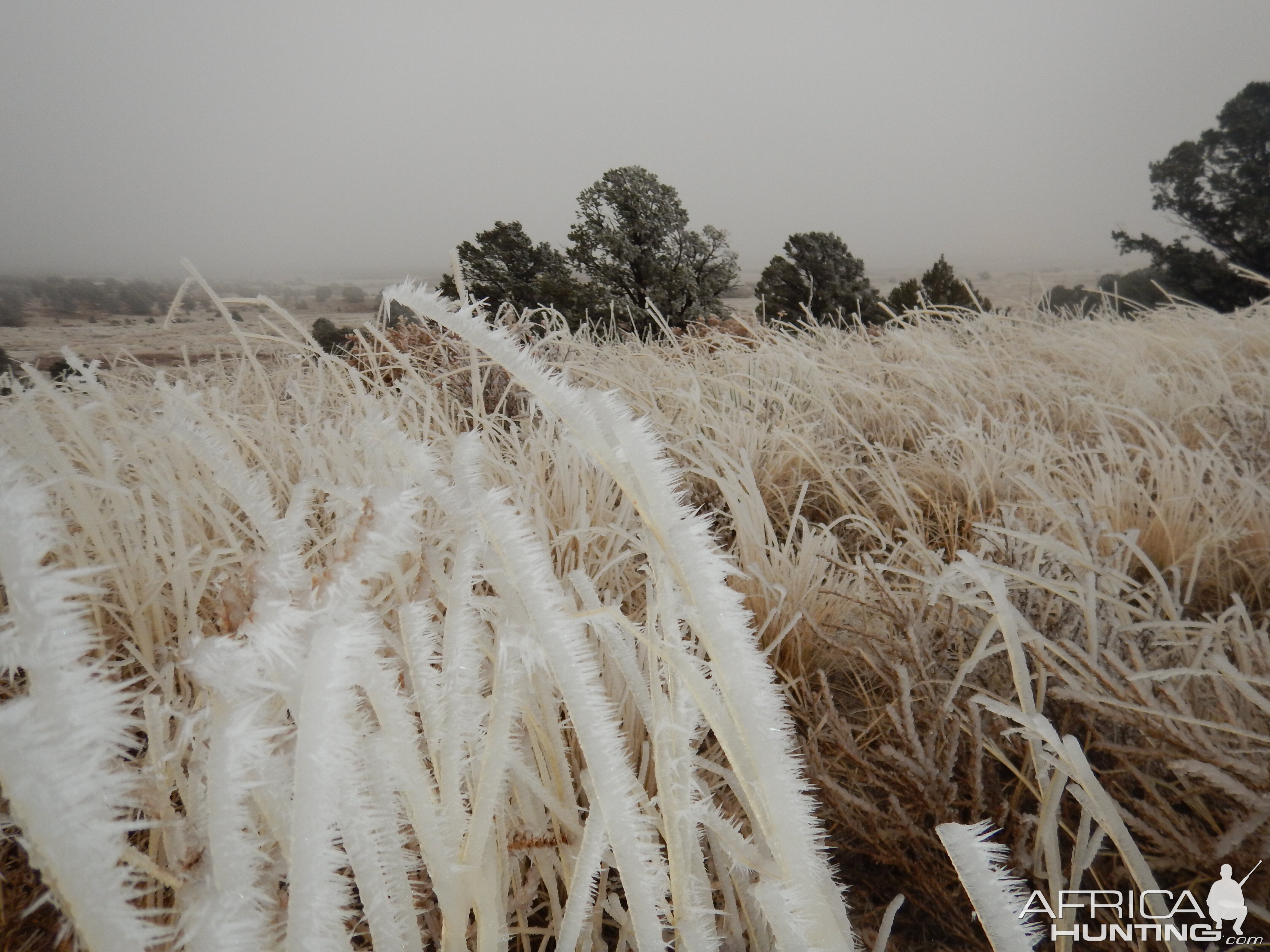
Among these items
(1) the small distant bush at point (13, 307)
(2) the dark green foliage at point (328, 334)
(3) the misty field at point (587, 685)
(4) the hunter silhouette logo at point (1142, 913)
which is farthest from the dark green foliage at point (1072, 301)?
(1) the small distant bush at point (13, 307)

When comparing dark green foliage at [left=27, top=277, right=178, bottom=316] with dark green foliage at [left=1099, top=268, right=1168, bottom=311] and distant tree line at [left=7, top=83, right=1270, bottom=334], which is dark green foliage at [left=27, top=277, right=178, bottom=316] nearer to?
distant tree line at [left=7, top=83, right=1270, bottom=334]

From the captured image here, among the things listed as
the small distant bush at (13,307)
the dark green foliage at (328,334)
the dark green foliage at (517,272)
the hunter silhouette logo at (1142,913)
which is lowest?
the hunter silhouette logo at (1142,913)

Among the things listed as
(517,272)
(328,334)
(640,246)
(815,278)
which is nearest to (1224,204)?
(815,278)

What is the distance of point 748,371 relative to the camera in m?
1.75

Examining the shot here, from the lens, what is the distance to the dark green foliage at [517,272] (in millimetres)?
4152

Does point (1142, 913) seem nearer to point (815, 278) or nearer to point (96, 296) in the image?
point (96, 296)

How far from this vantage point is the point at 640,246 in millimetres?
4855

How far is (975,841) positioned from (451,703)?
219 mm

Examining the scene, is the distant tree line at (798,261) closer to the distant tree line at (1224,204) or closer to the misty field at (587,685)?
the distant tree line at (1224,204)

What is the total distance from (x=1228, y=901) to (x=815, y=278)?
16.4 feet

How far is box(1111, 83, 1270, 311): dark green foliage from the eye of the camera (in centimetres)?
424

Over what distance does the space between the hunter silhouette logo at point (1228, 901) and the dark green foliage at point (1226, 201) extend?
5.30 m

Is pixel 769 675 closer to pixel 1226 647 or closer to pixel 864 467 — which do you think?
pixel 1226 647

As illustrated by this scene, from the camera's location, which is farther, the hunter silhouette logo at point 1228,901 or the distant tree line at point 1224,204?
the distant tree line at point 1224,204
